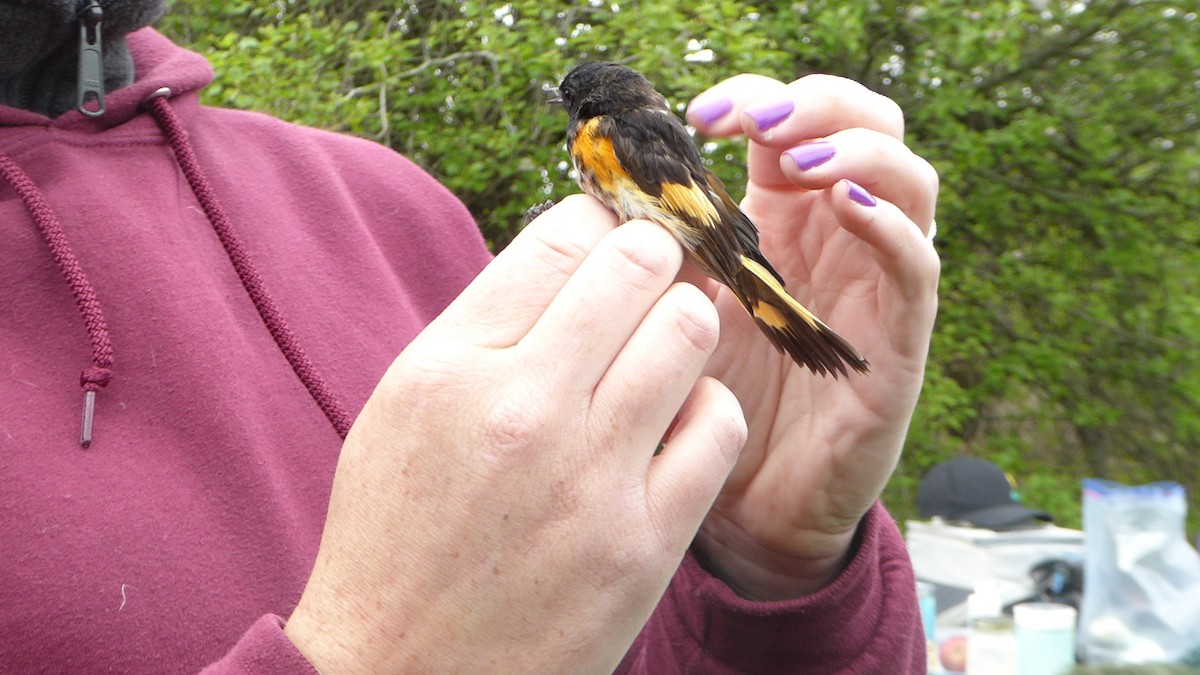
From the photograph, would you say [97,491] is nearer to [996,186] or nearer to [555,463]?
[555,463]

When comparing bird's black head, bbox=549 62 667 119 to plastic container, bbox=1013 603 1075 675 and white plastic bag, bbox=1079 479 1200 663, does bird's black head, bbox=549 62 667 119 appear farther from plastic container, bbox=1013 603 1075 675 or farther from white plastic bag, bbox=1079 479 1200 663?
white plastic bag, bbox=1079 479 1200 663

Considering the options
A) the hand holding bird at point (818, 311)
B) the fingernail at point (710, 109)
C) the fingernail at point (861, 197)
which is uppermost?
the fingernail at point (710, 109)

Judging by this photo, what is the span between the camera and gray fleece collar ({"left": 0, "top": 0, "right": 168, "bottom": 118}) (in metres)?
1.30

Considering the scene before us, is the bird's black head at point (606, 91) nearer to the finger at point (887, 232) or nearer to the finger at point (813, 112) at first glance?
the finger at point (813, 112)

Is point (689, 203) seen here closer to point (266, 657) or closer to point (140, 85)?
point (266, 657)

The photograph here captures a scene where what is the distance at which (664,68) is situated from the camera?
4.38m

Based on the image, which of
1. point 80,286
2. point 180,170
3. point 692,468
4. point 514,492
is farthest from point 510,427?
point 180,170

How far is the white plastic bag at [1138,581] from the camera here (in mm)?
3301

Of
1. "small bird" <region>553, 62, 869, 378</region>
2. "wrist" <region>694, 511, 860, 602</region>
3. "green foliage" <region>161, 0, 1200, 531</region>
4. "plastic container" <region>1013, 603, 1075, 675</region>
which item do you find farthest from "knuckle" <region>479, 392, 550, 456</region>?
"green foliage" <region>161, 0, 1200, 531</region>

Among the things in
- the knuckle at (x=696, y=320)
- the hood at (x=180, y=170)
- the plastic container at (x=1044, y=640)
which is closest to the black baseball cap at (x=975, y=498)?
the plastic container at (x=1044, y=640)

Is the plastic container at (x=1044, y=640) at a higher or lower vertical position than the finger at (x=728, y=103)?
lower

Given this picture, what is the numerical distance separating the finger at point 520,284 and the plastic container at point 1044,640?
285 centimetres

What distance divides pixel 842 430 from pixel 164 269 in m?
0.89

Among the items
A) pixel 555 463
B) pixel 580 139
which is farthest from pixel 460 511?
pixel 580 139
